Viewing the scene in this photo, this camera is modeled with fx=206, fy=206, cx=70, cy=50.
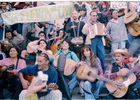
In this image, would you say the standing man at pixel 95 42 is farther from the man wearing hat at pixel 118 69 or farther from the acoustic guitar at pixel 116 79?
the acoustic guitar at pixel 116 79

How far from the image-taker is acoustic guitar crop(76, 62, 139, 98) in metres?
4.18

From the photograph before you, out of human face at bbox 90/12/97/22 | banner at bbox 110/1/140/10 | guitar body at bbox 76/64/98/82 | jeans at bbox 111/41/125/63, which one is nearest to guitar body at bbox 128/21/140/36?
jeans at bbox 111/41/125/63

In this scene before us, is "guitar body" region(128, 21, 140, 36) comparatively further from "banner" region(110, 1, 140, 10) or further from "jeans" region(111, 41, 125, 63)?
"banner" region(110, 1, 140, 10)

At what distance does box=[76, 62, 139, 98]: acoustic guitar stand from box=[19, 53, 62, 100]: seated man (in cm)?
59

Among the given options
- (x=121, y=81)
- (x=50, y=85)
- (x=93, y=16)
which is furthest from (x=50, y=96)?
(x=93, y=16)

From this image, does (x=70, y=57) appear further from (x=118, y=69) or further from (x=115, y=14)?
(x=115, y=14)

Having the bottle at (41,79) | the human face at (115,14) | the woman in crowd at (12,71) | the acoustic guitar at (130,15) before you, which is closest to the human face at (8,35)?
the woman in crowd at (12,71)

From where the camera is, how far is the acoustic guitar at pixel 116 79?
13.7 feet

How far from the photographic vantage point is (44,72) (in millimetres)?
4008

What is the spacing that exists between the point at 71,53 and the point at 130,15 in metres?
1.63

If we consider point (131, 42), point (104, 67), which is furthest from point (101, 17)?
point (104, 67)

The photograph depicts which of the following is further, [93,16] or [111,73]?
[93,16]

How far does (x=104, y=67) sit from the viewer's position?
453 cm

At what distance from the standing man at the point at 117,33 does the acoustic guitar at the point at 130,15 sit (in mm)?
107
